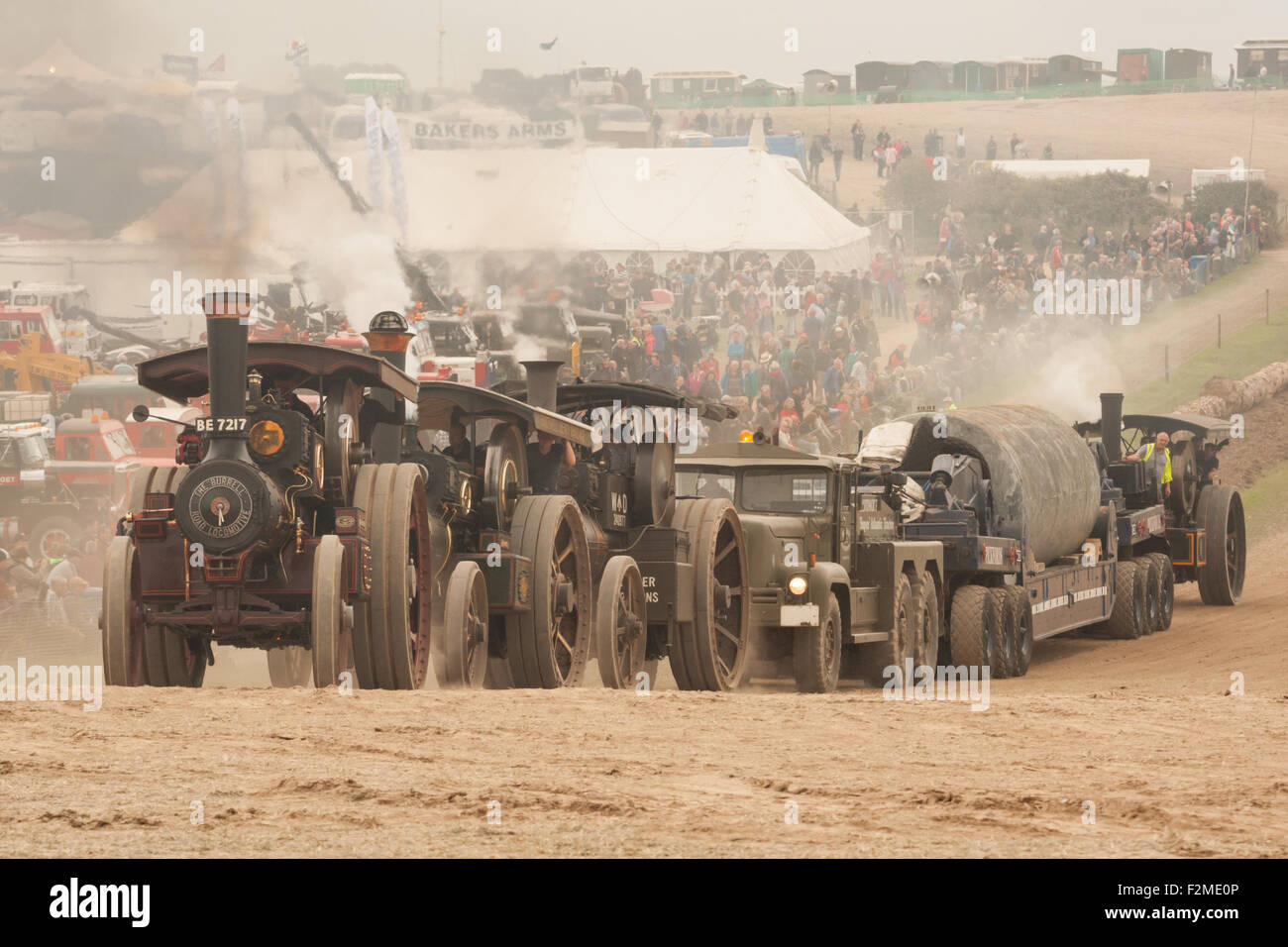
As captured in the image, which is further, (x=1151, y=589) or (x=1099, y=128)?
(x=1099, y=128)

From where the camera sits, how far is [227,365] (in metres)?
12.6

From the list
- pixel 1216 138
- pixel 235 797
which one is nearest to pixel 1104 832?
pixel 235 797

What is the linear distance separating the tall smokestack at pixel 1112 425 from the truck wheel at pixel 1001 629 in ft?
21.2

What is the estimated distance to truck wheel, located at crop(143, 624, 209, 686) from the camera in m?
13.5

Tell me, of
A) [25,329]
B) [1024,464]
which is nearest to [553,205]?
[25,329]

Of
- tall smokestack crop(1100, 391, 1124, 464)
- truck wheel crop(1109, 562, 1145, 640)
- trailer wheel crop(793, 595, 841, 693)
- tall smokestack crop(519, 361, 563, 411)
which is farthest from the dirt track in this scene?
tall smokestack crop(1100, 391, 1124, 464)

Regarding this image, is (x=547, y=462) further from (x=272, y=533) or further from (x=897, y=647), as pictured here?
(x=897, y=647)

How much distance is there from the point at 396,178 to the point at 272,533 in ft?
47.0

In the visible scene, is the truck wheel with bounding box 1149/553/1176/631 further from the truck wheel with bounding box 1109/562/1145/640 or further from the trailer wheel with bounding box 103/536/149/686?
the trailer wheel with bounding box 103/536/149/686

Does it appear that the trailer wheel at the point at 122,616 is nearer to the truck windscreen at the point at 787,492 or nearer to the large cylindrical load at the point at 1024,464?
the truck windscreen at the point at 787,492

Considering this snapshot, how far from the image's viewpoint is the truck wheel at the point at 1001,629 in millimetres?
19438

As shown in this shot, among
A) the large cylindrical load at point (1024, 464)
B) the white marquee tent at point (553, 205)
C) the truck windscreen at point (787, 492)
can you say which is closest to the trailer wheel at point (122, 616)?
the truck windscreen at point (787, 492)

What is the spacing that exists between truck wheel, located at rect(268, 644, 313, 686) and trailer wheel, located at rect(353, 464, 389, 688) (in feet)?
11.9

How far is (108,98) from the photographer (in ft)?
63.6
